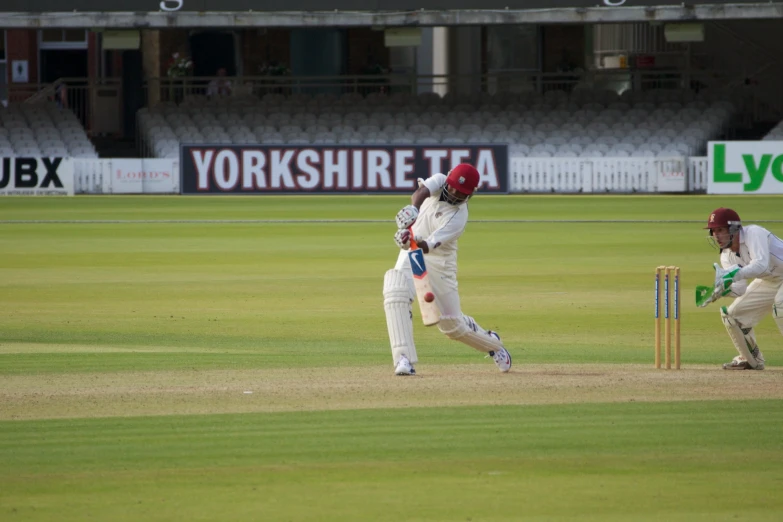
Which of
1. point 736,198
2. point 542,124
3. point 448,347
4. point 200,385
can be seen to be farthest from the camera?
point 542,124

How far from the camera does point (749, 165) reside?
31.1 metres

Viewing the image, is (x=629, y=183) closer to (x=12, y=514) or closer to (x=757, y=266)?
(x=757, y=266)

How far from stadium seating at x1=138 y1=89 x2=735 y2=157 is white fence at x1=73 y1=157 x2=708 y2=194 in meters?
1.12

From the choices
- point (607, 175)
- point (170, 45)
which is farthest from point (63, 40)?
point (607, 175)

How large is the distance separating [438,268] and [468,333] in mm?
538

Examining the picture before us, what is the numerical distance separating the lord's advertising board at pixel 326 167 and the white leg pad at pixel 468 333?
23.3 metres

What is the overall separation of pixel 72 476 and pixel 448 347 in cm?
598

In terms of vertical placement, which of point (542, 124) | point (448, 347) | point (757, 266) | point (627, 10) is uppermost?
point (627, 10)

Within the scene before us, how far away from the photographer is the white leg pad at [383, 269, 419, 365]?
8758mm

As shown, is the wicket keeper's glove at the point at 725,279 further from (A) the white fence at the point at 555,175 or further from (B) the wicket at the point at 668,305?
(A) the white fence at the point at 555,175

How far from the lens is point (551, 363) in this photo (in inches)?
395

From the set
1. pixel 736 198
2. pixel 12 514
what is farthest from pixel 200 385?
pixel 736 198

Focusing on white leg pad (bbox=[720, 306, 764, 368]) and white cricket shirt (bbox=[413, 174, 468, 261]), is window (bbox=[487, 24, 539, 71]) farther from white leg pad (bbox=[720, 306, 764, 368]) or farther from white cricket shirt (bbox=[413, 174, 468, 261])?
white cricket shirt (bbox=[413, 174, 468, 261])

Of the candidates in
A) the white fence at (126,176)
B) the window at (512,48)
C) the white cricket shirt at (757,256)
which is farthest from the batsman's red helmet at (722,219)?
the window at (512,48)
